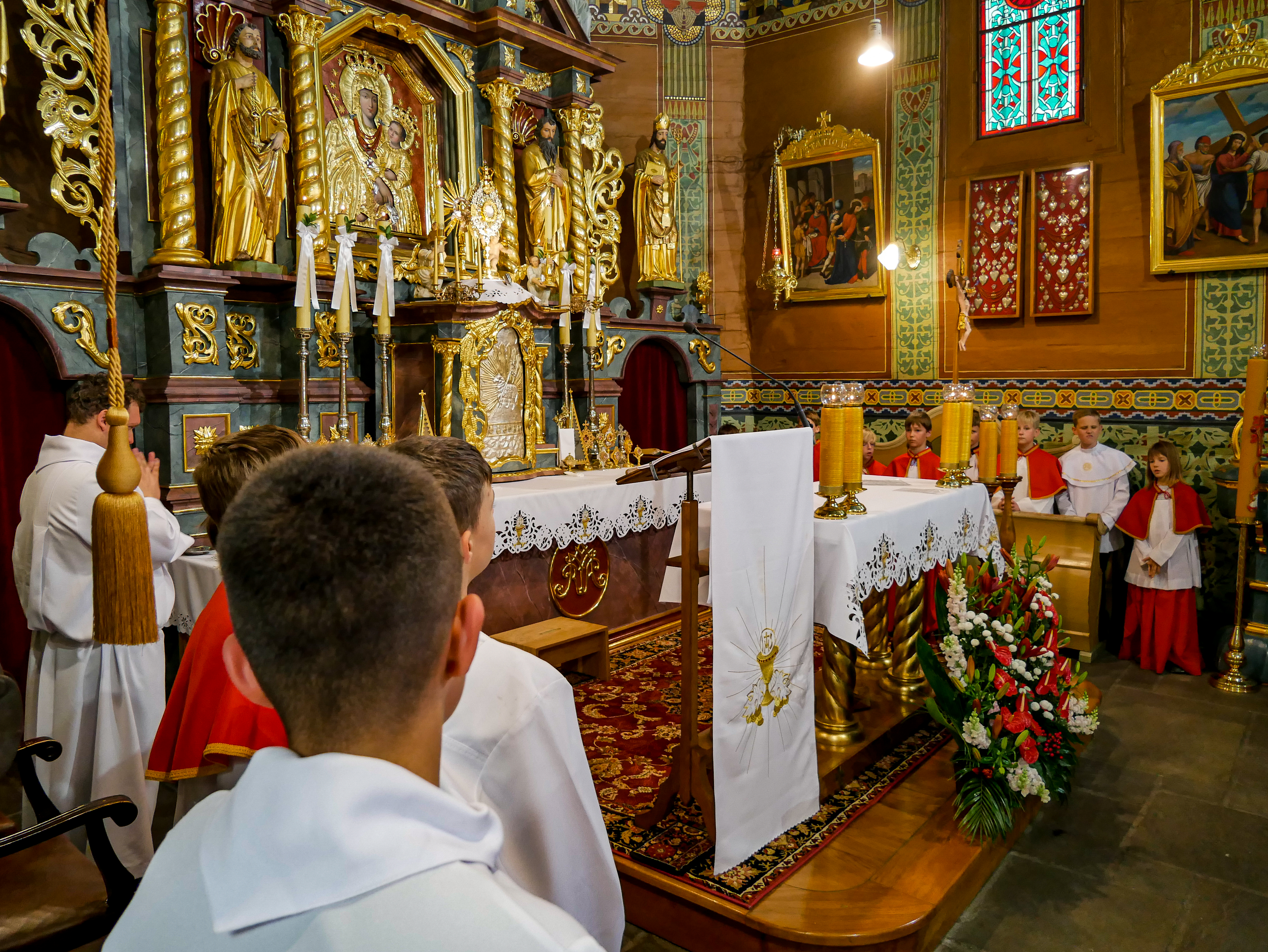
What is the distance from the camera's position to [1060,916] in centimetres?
319

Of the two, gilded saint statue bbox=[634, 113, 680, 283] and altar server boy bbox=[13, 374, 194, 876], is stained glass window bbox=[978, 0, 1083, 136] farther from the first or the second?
altar server boy bbox=[13, 374, 194, 876]

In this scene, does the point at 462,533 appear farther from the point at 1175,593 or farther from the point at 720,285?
the point at 720,285

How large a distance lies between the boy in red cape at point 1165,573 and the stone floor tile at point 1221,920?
10.2ft

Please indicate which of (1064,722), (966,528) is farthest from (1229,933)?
(966,528)

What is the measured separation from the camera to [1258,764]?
14.7 ft

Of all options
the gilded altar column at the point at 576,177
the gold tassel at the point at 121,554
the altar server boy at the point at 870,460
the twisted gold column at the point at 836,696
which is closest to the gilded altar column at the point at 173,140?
the gilded altar column at the point at 576,177

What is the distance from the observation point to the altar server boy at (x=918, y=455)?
6879 millimetres

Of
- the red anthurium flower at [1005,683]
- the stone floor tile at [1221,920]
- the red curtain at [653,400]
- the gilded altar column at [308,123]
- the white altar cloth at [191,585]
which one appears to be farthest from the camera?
the red curtain at [653,400]

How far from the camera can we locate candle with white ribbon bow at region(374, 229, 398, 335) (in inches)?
211

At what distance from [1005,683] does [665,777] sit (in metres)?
1.46

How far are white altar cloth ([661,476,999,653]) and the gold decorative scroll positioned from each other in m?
3.76

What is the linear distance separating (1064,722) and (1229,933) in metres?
0.92

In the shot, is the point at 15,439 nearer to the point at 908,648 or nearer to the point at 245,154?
the point at 245,154

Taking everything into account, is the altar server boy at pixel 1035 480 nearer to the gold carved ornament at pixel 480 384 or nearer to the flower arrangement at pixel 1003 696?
the flower arrangement at pixel 1003 696
